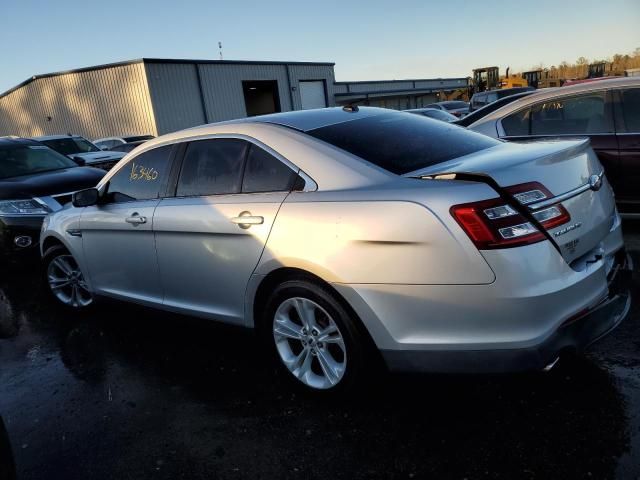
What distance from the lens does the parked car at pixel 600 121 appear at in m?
4.85

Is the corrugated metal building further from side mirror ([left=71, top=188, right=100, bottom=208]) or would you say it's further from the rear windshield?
the rear windshield

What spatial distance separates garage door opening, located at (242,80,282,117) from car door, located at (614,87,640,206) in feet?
94.0

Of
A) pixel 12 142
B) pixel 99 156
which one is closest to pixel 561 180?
pixel 12 142

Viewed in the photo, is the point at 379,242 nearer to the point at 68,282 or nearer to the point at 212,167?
the point at 212,167

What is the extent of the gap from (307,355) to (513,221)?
1.36m

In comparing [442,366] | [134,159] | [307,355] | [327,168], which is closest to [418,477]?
[442,366]

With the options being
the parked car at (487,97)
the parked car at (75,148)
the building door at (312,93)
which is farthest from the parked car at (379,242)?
the building door at (312,93)

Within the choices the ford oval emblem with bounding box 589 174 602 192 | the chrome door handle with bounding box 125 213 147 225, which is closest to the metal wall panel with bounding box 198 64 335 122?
the chrome door handle with bounding box 125 213 147 225

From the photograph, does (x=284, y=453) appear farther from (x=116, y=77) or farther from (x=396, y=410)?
(x=116, y=77)

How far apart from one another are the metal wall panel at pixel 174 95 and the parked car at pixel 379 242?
24.1 m

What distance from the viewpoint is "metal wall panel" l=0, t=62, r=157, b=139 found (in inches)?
1034

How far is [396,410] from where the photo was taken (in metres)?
2.69

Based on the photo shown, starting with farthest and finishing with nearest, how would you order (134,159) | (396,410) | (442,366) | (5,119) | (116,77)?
1. (5,119)
2. (116,77)
3. (134,159)
4. (396,410)
5. (442,366)

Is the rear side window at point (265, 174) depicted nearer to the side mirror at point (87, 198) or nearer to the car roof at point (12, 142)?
the side mirror at point (87, 198)
